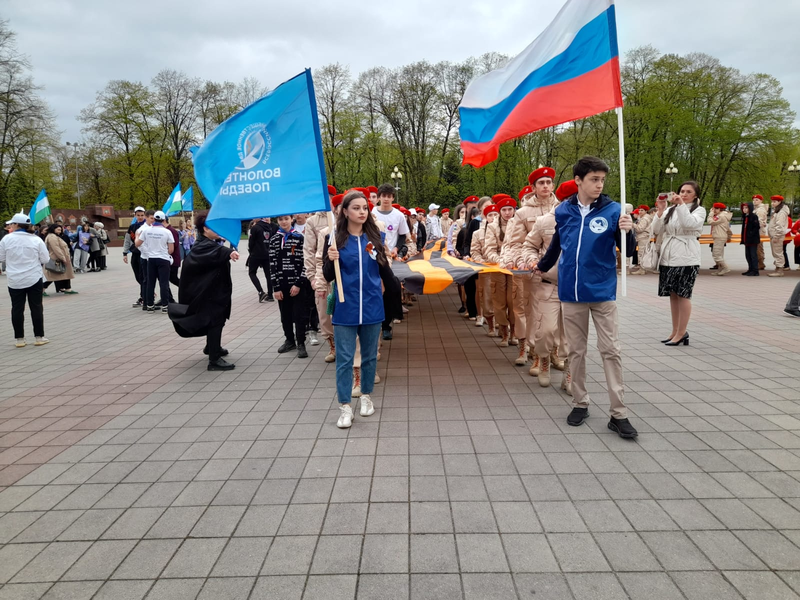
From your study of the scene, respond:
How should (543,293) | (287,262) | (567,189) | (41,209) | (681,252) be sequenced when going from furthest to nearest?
(41,209) → (287,262) → (681,252) → (543,293) → (567,189)

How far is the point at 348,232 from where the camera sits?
4.41 m

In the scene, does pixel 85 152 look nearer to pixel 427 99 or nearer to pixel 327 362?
pixel 427 99

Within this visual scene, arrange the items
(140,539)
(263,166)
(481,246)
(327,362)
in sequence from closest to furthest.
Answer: (140,539), (263,166), (327,362), (481,246)

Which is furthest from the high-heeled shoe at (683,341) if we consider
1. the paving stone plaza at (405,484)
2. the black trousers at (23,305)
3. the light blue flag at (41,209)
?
the light blue flag at (41,209)

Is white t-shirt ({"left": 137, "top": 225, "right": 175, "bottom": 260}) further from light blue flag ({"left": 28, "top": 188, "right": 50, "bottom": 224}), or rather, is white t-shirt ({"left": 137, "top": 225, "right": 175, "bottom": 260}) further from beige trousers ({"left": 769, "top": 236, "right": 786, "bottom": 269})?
beige trousers ({"left": 769, "top": 236, "right": 786, "bottom": 269})

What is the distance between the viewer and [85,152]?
50.1 metres

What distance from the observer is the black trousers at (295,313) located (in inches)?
280

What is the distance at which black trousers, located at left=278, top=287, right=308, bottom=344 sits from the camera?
712cm

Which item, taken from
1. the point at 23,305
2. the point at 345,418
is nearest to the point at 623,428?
the point at 345,418

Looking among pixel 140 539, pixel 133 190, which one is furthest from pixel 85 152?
pixel 140 539

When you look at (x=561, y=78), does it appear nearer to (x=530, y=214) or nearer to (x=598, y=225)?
(x=530, y=214)

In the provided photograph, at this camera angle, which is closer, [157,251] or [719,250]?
[157,251]

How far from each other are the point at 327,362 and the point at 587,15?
4853 millimetres

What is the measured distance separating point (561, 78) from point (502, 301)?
3.22 metres
